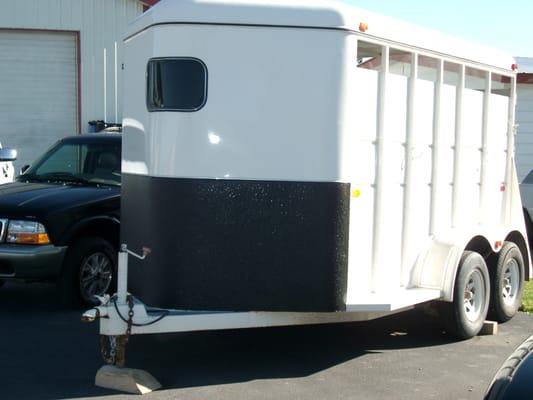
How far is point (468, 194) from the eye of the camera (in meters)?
7.96

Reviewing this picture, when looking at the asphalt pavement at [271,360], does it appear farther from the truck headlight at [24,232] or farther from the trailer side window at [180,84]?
the trailer side window at [180,84]

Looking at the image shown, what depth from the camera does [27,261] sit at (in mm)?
8289

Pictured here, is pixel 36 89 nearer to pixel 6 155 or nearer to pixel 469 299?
pixel 6 155

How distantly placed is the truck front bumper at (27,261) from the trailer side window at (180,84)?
2.82 meters

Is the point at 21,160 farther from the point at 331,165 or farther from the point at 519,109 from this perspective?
the point at 331,165

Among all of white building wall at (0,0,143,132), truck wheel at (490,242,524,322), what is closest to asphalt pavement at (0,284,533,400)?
truck wheel at (490,242,524,322)

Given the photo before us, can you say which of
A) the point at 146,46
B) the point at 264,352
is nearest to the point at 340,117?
the point at 146,46

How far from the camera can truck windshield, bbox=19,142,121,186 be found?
9.56 m

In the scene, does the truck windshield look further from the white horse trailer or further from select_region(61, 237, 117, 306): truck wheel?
the white horse trailer

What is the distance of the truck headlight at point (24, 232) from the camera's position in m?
8.37

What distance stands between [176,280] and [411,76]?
2.59 meters

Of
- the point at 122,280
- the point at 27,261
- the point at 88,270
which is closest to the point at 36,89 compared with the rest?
the point at 88,270

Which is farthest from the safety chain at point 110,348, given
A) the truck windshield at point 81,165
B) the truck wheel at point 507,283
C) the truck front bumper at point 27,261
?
the truck wheel at point 507,283

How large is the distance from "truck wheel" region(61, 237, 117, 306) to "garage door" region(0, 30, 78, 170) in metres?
10.4
